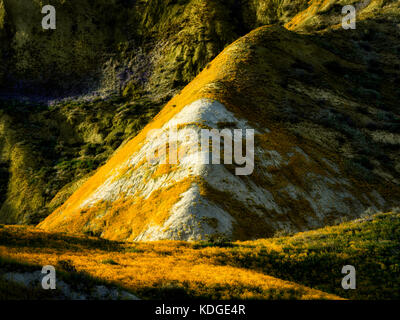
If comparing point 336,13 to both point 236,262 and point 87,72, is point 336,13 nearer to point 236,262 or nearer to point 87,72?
point 87,72

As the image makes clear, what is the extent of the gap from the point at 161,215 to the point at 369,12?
59.4 meters

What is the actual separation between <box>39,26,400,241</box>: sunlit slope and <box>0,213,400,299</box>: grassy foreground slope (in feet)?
15.2

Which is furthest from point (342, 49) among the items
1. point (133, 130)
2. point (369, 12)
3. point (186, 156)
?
point (186, 156)

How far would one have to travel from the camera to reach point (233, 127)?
33.1 metres

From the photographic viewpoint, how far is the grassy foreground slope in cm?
1222

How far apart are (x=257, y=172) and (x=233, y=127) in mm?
5513

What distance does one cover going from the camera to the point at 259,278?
13.9 meters

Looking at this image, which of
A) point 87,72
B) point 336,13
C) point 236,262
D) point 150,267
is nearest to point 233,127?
point 236,262

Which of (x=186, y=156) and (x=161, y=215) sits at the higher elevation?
(x=186, y=156)

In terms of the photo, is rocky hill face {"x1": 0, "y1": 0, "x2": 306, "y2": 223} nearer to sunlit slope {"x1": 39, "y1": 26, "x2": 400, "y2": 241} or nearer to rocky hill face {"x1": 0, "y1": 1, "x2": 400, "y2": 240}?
rocky hill face {"x1": 0, "y1": 1, "x2": 400, "y2": 240}

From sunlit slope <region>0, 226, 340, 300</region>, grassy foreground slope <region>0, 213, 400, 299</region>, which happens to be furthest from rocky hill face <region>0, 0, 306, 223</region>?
grassy foreground slope <region>0, 213, 400, 299</region>

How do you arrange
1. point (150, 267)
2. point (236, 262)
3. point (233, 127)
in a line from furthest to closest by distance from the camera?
1. point (233, 127)
2. point (236, 262)
3. point (150, 267)
